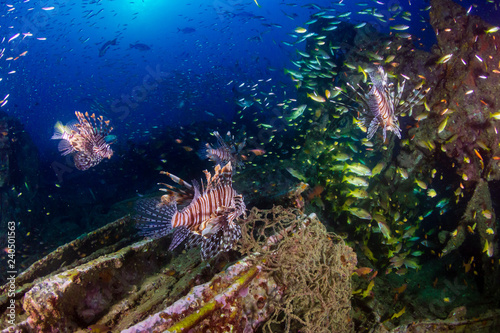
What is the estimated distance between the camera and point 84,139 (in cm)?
436

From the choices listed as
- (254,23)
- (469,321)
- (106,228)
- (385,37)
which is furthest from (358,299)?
(254,23)

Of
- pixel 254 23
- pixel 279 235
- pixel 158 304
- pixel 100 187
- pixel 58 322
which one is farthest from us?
pixel 254 23

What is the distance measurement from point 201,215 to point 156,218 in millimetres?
520

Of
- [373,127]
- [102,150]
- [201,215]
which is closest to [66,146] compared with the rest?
[102,150]

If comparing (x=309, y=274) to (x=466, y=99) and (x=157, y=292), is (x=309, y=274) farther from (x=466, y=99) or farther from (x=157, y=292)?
(x=466, y=99)

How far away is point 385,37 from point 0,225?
13.8 meters

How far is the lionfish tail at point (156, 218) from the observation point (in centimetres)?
260

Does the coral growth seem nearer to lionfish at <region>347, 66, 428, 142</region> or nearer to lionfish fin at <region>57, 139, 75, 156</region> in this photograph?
lionfish at <region>347, 66, 428, 142</region>

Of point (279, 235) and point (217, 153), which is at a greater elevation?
point (279, 235)

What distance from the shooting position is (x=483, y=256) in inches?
203

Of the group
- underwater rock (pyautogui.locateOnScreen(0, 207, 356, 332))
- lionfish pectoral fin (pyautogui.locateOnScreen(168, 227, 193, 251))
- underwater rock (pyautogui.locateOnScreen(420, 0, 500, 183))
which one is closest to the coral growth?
underwater rock (pyautogui.locateOnScreen(0, 207, 356, 332))

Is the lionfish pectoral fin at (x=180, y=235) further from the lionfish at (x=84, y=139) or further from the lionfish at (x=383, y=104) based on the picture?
the lionfish at (x=383, y=104)

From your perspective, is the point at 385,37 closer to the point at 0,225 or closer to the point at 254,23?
the point at 0,225

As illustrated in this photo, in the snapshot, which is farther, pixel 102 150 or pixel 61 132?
pixel 102 150
